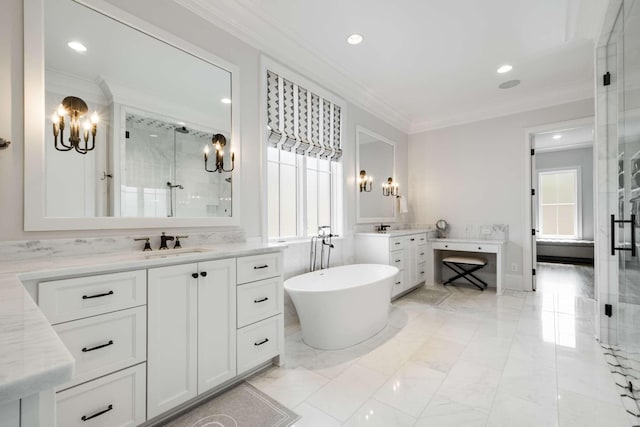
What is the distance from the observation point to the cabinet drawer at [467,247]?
410cm

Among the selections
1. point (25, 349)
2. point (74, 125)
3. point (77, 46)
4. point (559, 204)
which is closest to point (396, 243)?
point (74, 125)

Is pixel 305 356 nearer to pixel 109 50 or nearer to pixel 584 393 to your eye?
pixel 584 393

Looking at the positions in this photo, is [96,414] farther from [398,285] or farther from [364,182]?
[364,182]

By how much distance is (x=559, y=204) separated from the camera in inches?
279

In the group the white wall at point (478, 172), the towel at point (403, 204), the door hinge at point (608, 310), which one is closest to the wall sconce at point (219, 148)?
the towel at point (403, 204)

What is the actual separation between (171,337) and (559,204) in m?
8.73

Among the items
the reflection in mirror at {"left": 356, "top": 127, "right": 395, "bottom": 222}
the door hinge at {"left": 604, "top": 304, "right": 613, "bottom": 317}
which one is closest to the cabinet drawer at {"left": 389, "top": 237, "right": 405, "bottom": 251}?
the reflection in mirror at {"left": 356, "top": 127, "right": 395, "bottom": 222}

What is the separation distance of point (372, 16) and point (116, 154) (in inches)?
91.0

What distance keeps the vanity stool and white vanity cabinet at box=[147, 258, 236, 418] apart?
11.8 feet

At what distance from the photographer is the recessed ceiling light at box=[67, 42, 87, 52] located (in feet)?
5.48

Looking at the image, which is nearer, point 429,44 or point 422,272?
point 429,44

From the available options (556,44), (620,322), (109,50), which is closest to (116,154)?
(109,50)

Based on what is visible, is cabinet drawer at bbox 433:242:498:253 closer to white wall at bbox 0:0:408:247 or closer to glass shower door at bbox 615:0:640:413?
white wall at bbox 0:0:408:247

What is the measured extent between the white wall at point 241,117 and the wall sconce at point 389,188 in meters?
0.88
